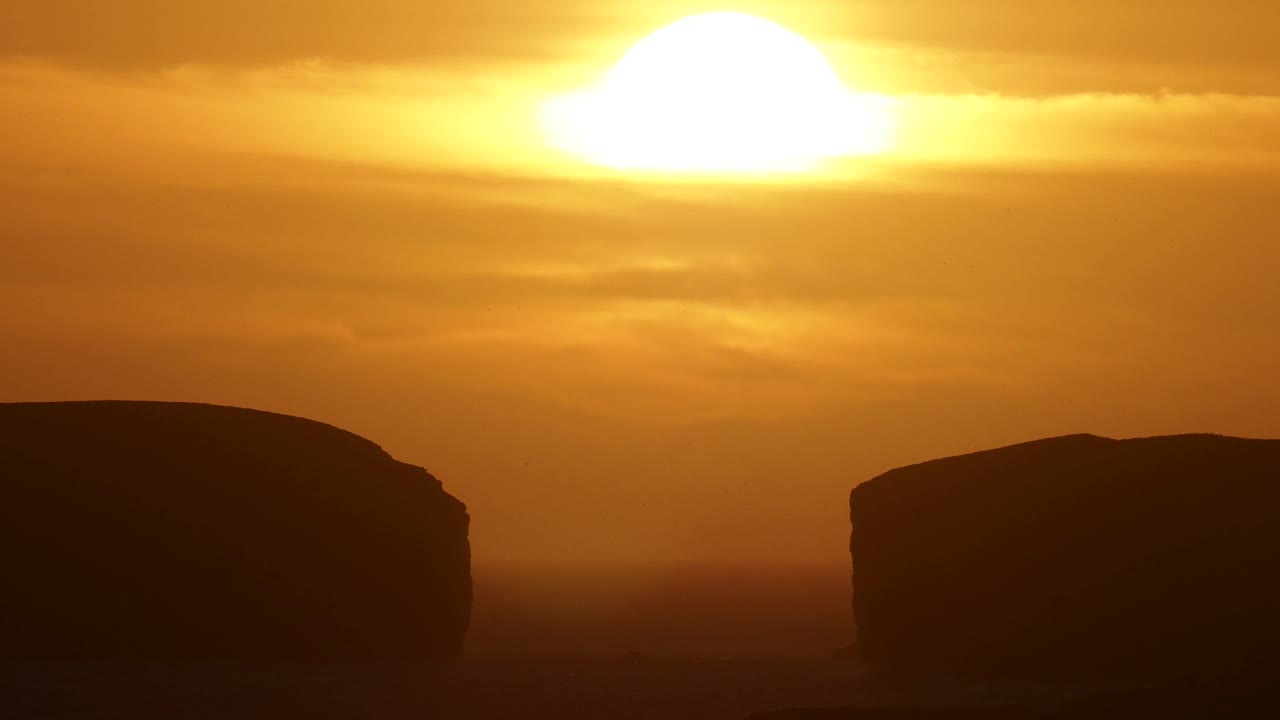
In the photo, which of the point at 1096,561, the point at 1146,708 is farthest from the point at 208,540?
the point at 1146,708

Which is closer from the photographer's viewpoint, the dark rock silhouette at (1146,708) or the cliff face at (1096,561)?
the dark rock silhouette at (1146,708)

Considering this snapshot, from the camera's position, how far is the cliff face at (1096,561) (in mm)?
41188

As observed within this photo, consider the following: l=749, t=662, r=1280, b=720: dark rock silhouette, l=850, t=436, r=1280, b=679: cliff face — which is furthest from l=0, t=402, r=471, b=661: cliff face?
l=749, t=662, r=1280, b=720: dark rock silhouette

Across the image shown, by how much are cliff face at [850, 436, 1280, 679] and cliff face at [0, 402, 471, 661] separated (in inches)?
431

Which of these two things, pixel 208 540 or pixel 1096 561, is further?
pixel 208 540

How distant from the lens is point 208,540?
140ft

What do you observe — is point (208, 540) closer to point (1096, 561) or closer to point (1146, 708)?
point (1096, 561)

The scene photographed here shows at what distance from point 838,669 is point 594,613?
160 meters

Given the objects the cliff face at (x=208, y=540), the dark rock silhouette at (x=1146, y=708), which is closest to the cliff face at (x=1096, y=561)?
the dark rock silhouette at (x=1146, y=708)

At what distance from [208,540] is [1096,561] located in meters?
18.2

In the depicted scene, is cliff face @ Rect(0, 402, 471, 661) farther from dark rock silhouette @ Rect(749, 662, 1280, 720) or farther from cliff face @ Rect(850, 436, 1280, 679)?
dark rock silhouette @ Rect(749, 662, 1280, 720)

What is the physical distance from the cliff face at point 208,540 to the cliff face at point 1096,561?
10.9 m

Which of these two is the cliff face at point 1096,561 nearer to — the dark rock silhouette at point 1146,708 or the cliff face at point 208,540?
the dark rock silhouette at point 1146,708

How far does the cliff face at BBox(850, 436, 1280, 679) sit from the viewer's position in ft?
135
